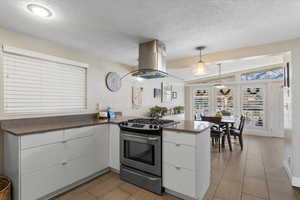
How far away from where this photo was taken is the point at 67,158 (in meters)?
2.02

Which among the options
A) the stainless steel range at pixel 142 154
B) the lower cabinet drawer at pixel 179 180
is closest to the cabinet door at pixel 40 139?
the stainless steel range at pixel 142 154

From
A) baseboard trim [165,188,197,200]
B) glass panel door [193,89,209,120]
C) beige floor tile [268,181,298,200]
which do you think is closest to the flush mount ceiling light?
baseboard trim [165,188,197,200]

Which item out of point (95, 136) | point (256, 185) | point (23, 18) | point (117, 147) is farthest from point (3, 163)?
point (256, 185)

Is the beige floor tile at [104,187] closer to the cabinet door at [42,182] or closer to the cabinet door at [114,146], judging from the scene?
the cabinet door at [114,146]

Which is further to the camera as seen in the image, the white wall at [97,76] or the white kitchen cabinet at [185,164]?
the white wall at [97,76]

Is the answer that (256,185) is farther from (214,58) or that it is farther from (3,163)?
(3,163)

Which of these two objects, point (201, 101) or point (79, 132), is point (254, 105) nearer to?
point (201, 101)

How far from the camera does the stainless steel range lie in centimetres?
199

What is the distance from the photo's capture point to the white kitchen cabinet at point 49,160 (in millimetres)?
1636

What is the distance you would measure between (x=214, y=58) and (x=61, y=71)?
9.18 feet

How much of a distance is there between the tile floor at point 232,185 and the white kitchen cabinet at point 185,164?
0.63ft

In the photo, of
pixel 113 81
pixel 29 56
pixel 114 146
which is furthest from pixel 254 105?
pixel 29 56

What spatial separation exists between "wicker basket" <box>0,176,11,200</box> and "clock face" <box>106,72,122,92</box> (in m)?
2.13

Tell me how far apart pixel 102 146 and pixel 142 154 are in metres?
0.77
